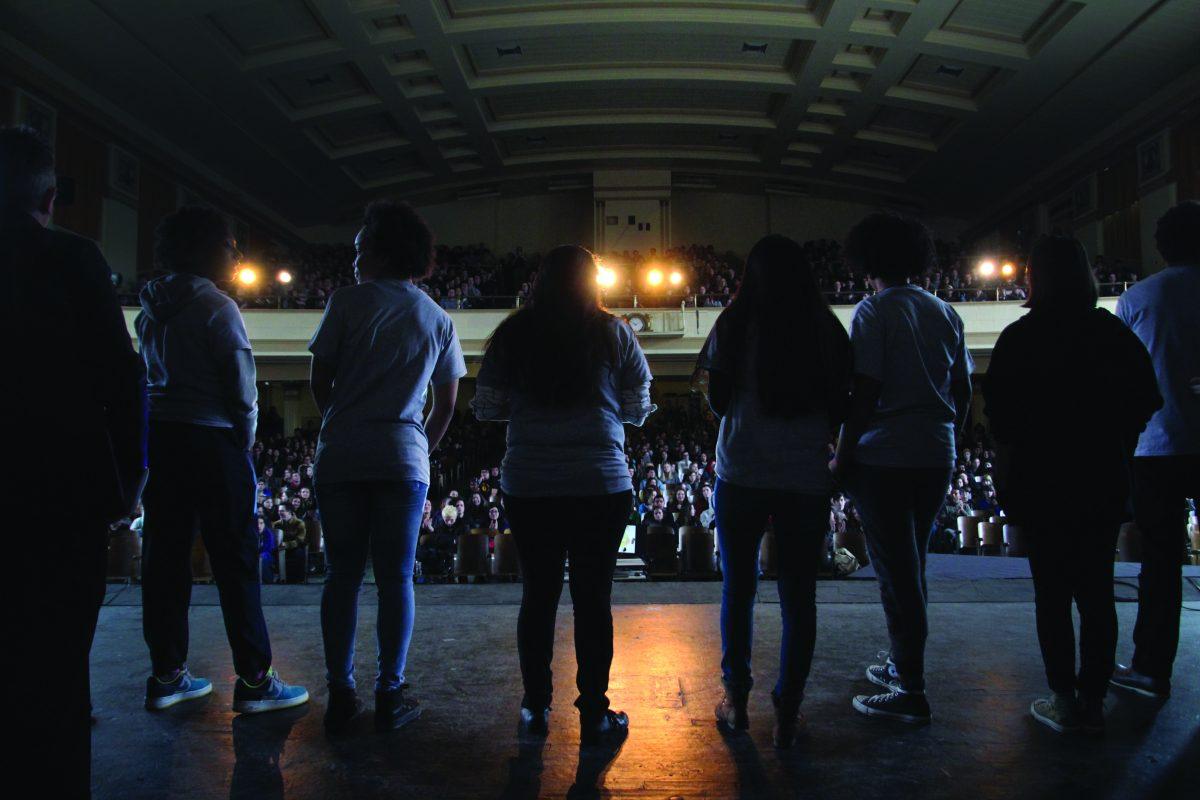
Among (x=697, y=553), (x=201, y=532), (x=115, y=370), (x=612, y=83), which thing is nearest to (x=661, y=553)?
(x=697, y=553)

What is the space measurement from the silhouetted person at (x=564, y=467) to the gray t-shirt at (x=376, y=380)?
19cm

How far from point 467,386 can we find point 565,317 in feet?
59.5

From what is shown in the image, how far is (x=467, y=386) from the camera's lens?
1988 centimetres

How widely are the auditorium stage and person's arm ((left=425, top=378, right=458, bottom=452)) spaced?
0.74 m

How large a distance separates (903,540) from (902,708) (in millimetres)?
421

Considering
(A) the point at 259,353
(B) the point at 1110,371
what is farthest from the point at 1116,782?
(A) the point at 259,353

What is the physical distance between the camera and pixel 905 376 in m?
2.09

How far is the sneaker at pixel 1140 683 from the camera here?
221cm

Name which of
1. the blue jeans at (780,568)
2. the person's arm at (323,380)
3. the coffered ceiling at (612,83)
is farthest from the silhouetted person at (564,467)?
the coffered ceiling at (612,83)

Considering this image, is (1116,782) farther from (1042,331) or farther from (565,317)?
(565,317)

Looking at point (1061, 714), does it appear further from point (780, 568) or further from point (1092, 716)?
point (780, 568)

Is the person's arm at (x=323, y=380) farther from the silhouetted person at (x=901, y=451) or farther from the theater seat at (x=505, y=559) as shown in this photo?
the theater seat at (x=505, y=559)

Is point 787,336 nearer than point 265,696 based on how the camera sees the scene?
Yes

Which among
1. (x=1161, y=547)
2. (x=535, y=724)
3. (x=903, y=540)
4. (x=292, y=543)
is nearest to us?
(x=535, y=724)
